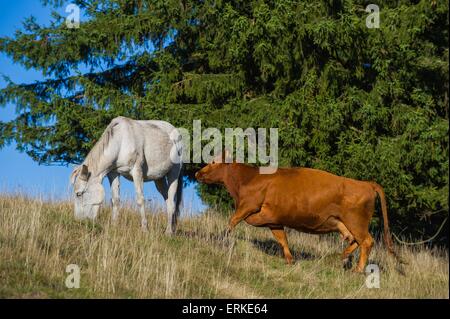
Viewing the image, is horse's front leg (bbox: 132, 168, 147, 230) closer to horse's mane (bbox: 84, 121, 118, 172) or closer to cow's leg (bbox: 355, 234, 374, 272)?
horse's mane (bbox: 84, 121, 118, 172)

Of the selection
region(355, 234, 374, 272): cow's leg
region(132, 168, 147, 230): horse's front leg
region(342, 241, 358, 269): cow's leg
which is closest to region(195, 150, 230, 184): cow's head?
region(132, 168, 147, 230): horse's front leg

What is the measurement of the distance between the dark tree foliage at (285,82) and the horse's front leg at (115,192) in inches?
Result: 102

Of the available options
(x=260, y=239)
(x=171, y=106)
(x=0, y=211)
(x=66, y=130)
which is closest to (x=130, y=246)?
(x=0, y=211)

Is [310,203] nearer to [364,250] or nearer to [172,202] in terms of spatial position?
[364,250]

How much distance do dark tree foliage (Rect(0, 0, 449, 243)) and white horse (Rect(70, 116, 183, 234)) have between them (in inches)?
77.5

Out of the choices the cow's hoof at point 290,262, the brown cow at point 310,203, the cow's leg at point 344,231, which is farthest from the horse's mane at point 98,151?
the cow's leg at point 344,231

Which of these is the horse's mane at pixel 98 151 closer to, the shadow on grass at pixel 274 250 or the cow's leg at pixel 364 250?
the shadow on grass at pixel 274 250

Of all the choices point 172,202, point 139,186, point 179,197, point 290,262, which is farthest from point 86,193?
point 290,262

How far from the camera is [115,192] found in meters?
13.1

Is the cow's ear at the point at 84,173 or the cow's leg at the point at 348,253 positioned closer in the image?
the cow's leg at the point at 348,253

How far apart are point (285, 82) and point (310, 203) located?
4479mm

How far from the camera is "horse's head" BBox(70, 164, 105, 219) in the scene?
12656 mm

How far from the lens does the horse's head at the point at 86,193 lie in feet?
41.5

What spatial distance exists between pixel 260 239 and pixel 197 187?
3687 mm
